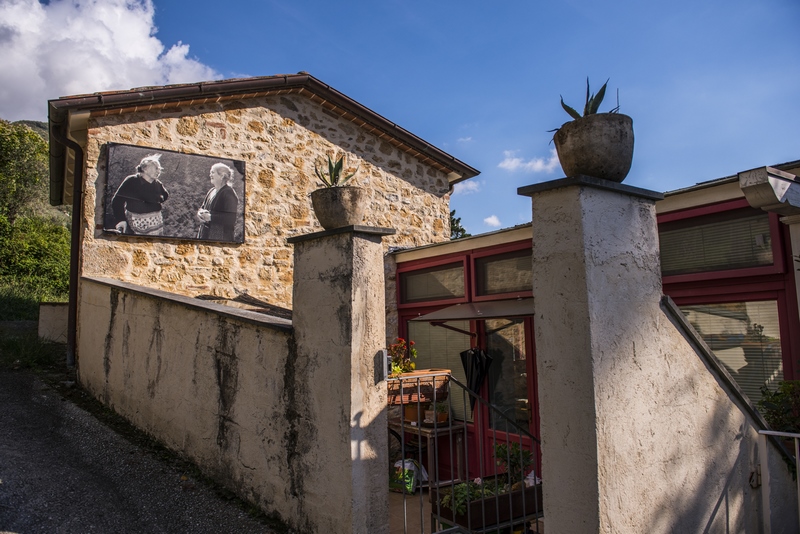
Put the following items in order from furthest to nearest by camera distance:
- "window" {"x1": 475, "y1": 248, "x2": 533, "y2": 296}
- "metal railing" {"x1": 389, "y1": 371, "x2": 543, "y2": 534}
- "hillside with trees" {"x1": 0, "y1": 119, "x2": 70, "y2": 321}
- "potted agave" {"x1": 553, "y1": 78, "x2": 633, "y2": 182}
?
"hillside with trees" {"x1": 0, "y1": 119, "x2": 70, "y2": 321} < "window" {"x1": 475, "y1": 248, "x2": 533, "y2": 296} < "metal railing" {"x1": 389, "y1": 371, "x2": 543, "y2": 534} < "potted agave" {"x1": 553, "y1": 78, "x2": 633, "y2": 182}

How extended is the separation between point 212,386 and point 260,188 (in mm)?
4823

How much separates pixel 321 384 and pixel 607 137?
211cm

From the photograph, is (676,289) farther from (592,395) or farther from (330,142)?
(330,142)

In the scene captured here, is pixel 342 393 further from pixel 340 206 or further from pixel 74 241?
pixel 74 241

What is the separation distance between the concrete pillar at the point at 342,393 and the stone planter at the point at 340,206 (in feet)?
0.32

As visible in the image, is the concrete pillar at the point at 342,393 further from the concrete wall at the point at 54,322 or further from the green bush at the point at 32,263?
the green bush at the point at 32,263

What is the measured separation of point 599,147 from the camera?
2.77m

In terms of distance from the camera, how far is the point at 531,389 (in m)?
6.61

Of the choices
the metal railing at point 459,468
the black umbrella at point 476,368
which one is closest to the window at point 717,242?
the metal railing at point 459,468

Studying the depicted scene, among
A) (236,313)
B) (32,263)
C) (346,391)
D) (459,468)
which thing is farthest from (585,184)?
(32,263)

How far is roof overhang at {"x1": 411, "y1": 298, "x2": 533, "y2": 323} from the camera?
18.8 feet

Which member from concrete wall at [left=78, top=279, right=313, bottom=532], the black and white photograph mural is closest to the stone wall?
the black and white photograph mural

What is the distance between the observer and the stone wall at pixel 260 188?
24.0 feet

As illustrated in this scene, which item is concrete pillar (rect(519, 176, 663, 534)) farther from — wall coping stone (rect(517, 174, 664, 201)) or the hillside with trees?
the hillside with trees
